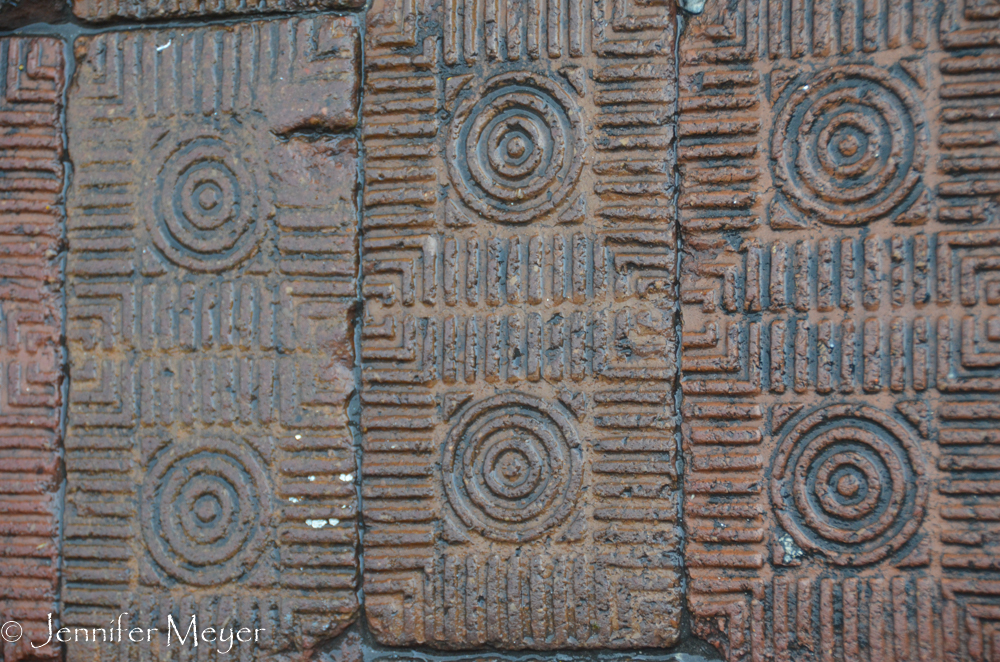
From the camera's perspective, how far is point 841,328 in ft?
5.70

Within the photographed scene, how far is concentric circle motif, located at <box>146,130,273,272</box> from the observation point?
1.91 m

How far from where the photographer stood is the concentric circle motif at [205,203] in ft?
6.25

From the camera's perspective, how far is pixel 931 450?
1702 millimetres

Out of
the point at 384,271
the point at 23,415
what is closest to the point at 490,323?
the point at 384,271

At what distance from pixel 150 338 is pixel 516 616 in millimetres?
1358

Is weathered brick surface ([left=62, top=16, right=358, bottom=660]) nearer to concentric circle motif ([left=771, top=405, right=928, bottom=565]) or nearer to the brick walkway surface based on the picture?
the brick walkway surface

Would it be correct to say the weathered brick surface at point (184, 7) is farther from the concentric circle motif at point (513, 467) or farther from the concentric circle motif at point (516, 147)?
the concentric circle motif at point (513, 467)

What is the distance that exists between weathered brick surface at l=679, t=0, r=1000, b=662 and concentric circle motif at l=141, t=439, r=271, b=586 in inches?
49.8
